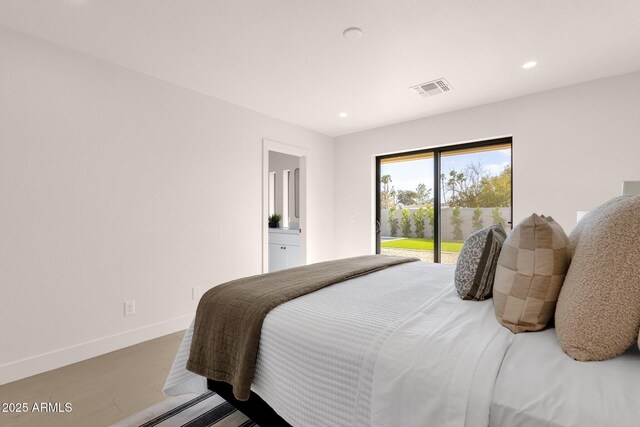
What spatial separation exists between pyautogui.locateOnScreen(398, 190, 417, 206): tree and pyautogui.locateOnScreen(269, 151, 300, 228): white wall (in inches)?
77.5

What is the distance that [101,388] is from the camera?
204 centimetres

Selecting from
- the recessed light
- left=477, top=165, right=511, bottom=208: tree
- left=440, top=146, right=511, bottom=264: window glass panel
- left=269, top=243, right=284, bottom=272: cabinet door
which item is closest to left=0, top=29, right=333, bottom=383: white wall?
left=269, top=243, right=284, bottom=272: cabinet door

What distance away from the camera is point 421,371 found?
0.91 metres

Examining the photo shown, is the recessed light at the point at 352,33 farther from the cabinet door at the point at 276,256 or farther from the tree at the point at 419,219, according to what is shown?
the cabinet door at the point at 276,256

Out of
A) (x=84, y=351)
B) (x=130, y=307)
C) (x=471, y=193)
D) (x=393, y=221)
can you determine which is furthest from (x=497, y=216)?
(x=84, y=351)

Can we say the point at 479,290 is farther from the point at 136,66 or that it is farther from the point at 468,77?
the point at 136,66

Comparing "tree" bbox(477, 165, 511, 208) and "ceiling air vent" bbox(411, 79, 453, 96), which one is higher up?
"ceiling air vent" bbox(411, 79, 453, 96)

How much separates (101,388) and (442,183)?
162 inches

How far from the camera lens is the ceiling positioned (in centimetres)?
197

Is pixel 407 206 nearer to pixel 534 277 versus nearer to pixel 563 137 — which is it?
pixel 563 137

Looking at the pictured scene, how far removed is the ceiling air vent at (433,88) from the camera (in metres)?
3.05

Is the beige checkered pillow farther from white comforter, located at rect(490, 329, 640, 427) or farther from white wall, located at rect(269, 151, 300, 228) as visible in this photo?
white wall, located at rect(269, 151, 300, 228)

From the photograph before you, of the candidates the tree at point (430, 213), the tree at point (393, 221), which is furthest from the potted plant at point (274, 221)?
the tree at point (430, 213)

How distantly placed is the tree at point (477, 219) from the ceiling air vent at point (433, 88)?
1.59 meters
